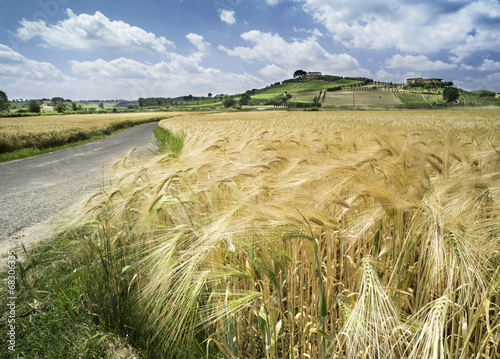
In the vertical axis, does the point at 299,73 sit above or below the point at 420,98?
above

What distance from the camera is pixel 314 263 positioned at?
125 centimetres

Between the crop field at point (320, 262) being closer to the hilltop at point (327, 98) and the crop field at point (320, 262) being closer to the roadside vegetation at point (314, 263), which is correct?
the roadside vegetation at point (314, 263)

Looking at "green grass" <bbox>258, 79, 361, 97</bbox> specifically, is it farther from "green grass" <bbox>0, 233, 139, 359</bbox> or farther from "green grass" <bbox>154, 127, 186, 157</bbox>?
"green grass" <bbox>0, 233, 139, 359</bbox>

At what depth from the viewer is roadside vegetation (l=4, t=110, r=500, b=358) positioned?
1095 millimetres

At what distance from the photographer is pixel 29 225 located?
393cm

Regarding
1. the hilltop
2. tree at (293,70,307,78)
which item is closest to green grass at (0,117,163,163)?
the hilltop

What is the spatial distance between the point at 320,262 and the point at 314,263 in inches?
17.0

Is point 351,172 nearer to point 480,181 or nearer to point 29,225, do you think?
point 480,181

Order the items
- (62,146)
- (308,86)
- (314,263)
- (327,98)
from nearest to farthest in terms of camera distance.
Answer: (314,263)
(62,146)
(327,98)
(308,86)

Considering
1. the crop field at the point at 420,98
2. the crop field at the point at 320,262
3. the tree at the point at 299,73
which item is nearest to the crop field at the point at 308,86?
the tree at the point at 299,73

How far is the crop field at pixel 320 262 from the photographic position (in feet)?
3.56

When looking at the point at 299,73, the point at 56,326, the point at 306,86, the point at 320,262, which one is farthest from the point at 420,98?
the point at 299,73

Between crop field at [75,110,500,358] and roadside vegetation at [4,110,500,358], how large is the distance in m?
0.01

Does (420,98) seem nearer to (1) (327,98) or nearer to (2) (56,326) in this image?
(1) (327,98)
